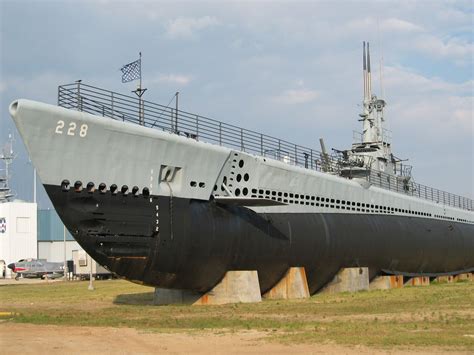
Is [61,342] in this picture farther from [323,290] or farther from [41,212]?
[41,212]

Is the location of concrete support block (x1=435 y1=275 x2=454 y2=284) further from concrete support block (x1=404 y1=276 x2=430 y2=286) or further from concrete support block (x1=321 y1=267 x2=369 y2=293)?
concrete support block (x1=321 y1=267 x2=369 y2=293)

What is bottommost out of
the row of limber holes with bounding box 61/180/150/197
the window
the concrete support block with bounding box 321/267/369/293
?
the concrete support block with bounding box 321/267/369/293

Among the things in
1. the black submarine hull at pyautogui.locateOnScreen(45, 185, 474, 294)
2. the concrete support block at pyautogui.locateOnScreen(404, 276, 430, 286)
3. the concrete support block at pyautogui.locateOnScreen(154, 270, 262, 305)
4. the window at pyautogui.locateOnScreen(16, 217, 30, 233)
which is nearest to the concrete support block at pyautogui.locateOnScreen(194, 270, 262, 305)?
the concrete support block at pyautogui.locateOnScreen(154, 270, 262, 305)

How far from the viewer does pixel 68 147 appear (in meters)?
16.1

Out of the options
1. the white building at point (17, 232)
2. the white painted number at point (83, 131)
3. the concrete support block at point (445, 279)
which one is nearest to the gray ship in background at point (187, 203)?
the white painted number at point (83, 131)

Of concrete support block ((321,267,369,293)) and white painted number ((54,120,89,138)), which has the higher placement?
white painted number ((54,120,89,138))

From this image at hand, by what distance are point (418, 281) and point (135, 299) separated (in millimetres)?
12796

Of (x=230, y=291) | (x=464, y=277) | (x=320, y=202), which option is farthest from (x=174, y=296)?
(x=464, y=277)

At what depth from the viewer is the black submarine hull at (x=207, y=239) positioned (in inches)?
650

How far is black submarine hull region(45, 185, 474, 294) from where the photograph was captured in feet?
54.2

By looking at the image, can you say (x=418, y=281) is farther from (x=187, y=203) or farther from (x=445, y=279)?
(x=187, y=203)

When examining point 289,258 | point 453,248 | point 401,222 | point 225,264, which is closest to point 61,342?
point 225,264

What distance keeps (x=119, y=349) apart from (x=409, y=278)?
19865 millimetres

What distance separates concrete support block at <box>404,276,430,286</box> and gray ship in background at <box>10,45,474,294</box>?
8.27 ft
